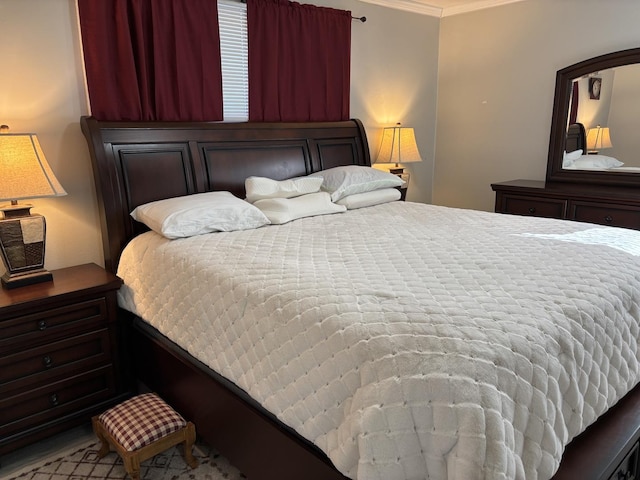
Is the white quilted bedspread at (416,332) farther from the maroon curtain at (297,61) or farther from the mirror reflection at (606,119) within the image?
the mirror reflection at (606,119)

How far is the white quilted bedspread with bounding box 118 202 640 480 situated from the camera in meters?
1.10

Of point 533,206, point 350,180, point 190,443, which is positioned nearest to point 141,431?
point 190,443

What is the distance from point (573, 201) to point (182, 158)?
9.16 feet

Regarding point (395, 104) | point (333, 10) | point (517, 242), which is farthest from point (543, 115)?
point (517, 242)

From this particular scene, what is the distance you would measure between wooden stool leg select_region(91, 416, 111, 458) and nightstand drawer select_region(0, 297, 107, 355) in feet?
1.41

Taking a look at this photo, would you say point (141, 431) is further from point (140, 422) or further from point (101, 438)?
point (101, 438)

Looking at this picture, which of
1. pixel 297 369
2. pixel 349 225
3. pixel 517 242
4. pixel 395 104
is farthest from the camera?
pixel 395 104

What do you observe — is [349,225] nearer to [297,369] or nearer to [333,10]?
[297,369]

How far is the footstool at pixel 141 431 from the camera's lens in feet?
6.14

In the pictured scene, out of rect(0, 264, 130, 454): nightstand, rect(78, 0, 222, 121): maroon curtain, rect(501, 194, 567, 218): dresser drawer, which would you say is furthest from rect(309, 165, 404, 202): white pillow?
rect(0, 264, 130, 454): nightstand

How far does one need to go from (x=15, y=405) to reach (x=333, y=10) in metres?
3.23

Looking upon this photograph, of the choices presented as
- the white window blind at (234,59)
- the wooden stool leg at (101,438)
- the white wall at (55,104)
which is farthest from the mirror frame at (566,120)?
the wooden stool leg at (101,438)

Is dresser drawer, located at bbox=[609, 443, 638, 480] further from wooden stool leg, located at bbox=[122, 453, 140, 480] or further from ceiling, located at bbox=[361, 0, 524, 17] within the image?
ceiling, located at bbox=[361, 0, 524, 17]

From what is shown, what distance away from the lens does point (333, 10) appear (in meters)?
3.55
